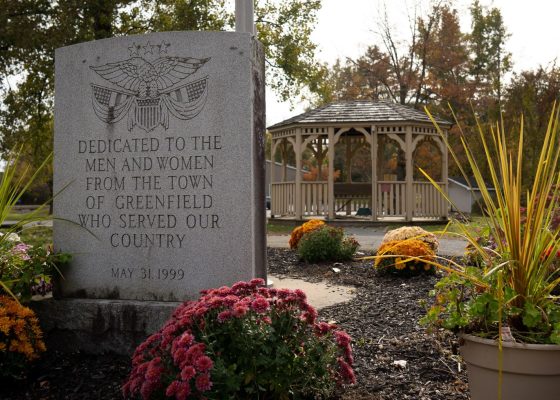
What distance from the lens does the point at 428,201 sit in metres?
17.9

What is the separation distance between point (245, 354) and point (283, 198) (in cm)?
1621

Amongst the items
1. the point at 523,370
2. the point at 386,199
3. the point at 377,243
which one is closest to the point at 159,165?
the point at 523,370

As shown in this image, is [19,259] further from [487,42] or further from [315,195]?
[487,42]

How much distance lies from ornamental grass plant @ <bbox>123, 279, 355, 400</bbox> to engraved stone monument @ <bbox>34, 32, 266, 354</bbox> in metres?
1.06

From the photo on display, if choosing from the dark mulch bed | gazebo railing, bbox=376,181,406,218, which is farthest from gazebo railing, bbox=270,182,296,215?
the dark mulch bed

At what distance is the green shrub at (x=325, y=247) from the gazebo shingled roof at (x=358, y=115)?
31.7 feet

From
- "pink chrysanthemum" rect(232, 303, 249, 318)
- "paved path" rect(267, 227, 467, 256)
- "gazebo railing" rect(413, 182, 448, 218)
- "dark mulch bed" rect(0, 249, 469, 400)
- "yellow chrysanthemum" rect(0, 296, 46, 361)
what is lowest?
"dark mulch bed" rect(0, 249, 469, 400)

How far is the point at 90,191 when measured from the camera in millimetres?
4367

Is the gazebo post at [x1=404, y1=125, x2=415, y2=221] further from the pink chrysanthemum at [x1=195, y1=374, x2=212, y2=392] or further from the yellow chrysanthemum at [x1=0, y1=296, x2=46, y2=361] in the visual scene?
the pink chrysanthemum at [x1=195, y1=374, x2=212, y2=392]

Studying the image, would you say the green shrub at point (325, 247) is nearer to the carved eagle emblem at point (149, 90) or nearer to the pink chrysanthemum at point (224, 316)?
the carved eagle emblem at point (149, 90)

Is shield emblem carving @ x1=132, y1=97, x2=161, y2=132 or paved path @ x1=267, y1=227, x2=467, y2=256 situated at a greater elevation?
shield emblem carving @ x1=132, y1=97, x2=161, y2=132

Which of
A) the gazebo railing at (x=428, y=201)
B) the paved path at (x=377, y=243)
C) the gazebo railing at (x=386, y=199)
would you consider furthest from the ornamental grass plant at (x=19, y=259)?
the gazebo railing at (x=428, y=201)

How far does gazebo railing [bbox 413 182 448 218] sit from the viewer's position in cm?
1769

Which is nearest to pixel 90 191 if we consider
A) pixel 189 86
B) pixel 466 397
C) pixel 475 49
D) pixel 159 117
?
pixel 159 117
